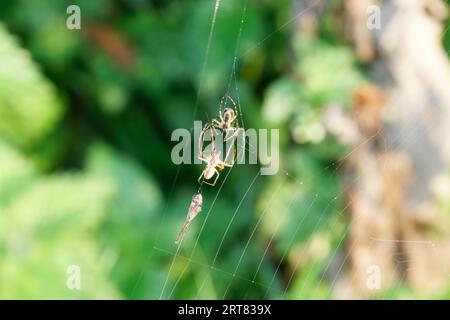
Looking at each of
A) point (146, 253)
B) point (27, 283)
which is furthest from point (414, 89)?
point (27, 283)

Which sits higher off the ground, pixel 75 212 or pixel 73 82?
pixel 73 82

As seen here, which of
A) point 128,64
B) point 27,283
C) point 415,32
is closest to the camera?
point 27,283

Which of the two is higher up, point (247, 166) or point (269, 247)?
point (247, 166)

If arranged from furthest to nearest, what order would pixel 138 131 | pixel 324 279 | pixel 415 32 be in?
pixel 138 131 → pixel 324 279 → pixel 415 32

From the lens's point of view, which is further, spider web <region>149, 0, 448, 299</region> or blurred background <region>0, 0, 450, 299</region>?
spider web <region>149, 0, 448, 299</region>

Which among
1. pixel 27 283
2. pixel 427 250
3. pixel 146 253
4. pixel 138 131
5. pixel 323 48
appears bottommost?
pixel 27 283

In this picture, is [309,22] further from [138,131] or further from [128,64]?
[138,131]

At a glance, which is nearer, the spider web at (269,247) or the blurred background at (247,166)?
the blurred background at (247,166)

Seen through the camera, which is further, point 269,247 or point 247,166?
point 247,166
